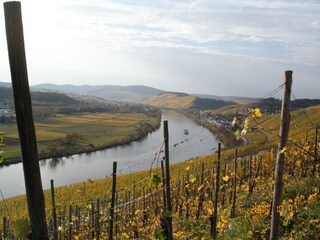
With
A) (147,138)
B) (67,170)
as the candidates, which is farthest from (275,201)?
(147,138)

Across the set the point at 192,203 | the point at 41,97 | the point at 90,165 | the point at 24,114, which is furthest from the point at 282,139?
the point at 41,97

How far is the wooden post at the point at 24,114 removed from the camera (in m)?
2.23

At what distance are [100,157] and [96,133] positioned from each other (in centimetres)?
2834

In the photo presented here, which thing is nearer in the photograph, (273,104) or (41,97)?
(273,104)

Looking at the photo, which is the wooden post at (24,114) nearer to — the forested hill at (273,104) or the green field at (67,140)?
the forested hill at (273,104)

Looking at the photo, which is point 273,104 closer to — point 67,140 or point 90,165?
point 90,165

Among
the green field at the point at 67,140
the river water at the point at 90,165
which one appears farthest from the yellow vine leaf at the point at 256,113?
the green field at the point at 67,140

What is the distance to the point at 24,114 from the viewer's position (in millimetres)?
2301

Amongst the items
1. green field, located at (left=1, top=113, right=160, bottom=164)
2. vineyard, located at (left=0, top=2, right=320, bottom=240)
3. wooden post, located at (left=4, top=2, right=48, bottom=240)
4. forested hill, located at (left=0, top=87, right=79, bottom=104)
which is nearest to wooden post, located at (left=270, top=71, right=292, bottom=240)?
vineyard, located at (left=0, top=2, right=320, bottom=240)

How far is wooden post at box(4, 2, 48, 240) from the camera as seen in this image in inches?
87.7

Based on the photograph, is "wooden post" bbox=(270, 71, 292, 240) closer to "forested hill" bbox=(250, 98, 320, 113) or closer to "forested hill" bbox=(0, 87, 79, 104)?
"forested hill" bbox=(250, 98, 320, 113)

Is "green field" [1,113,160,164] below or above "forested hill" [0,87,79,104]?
below

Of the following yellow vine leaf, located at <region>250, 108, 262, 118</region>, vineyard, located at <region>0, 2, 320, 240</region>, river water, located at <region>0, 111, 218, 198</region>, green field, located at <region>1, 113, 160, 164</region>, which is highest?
yellow vine leaf, located at <region>250, 108, 262, 118</region>

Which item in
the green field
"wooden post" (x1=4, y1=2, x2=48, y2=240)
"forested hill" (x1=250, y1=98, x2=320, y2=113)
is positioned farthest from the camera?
the green field
